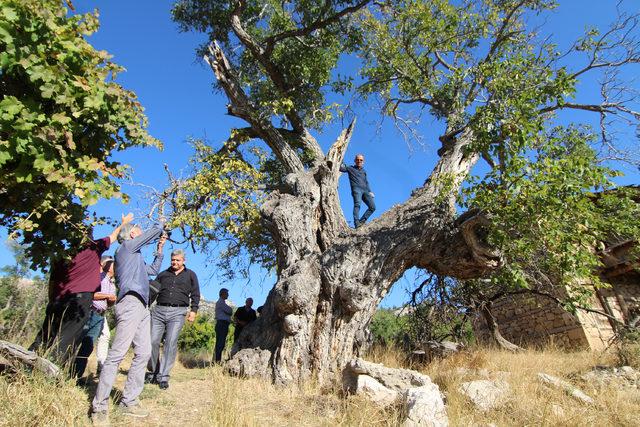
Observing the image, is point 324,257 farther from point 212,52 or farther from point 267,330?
point 212,52

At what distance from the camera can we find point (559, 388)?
15.3 feet

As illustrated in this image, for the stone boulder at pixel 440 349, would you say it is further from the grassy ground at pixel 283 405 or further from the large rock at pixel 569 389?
the large rock at pixel 569 389

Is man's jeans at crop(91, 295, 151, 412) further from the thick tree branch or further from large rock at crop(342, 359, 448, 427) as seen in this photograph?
the thick tree branch

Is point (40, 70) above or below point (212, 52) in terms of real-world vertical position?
below

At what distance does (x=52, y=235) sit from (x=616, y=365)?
891 cm

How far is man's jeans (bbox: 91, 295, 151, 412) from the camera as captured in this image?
3473 mm

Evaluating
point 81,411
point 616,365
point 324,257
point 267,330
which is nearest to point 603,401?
point 616,365

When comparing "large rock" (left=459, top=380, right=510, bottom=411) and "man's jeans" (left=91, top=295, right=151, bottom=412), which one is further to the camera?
"large rock" (left=459, top=380, right=510, bottom=411)

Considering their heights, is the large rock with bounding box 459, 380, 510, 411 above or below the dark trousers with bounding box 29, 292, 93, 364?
below

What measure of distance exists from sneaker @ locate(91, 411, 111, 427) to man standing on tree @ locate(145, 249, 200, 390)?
5.43ft

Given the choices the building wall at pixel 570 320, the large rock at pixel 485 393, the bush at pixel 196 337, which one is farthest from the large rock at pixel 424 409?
the bush at pixel 196 337

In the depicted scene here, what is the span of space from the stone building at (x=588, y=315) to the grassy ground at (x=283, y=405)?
6686 mm

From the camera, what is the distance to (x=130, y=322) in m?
3.74

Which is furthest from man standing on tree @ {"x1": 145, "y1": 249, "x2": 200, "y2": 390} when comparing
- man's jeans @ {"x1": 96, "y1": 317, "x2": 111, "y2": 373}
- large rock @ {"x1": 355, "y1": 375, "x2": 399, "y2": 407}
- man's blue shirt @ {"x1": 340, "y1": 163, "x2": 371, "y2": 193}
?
man's blue shirt @ {"x1": 340, "y1": 163, "x2": 371, "y2": 193}
